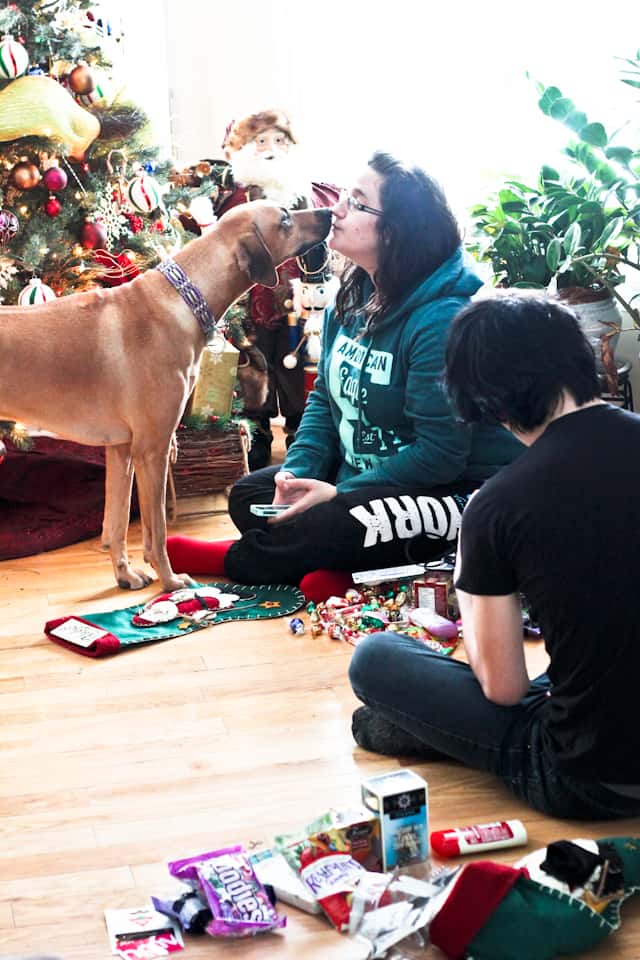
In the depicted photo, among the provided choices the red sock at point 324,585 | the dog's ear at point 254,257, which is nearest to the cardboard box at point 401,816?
the red sock at point 324,585

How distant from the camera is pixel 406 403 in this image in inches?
112

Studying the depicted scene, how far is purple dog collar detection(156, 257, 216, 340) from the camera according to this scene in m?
2.89

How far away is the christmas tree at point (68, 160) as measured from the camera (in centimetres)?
340

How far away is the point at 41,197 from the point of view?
11.5ft

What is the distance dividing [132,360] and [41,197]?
36.8 inches

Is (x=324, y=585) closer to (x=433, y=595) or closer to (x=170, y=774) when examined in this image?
(x=433, y=595)

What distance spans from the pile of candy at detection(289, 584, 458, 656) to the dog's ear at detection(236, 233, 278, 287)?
0.81 m

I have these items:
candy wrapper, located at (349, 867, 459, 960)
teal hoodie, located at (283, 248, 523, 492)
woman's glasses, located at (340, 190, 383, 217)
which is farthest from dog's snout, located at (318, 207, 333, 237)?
candy wrapper, located at (349, 867, 459, 960)

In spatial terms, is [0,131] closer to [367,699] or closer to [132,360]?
[132,360]

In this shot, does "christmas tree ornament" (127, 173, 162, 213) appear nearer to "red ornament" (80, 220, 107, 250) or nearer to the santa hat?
"red ornament" (80, 220, 107, 250)

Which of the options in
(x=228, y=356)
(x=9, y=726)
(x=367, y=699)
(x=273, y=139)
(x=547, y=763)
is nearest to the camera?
(x=547, y=763)

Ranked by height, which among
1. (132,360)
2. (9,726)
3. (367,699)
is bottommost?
(9,726)

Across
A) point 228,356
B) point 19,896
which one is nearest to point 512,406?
point 19,896

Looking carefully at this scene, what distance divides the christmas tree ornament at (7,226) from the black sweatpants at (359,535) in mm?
1201
